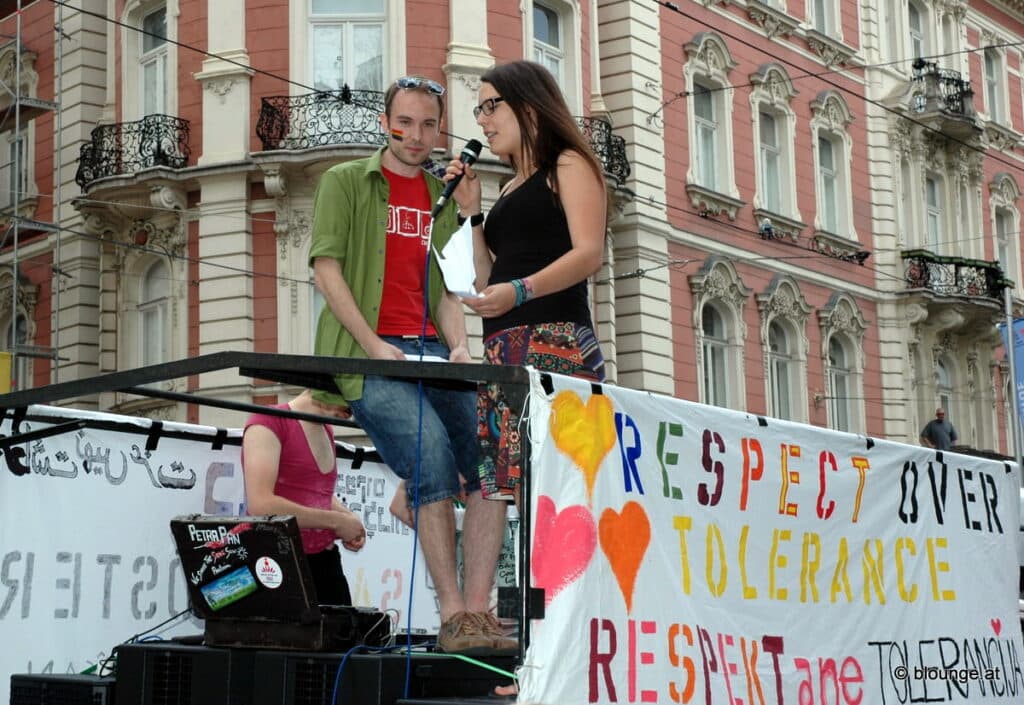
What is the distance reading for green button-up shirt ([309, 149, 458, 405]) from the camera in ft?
16.8

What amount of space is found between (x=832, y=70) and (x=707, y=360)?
21.5 feet

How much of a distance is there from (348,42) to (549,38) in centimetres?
308

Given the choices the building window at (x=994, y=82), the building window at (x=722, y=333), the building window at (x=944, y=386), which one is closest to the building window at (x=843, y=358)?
the building window at (x=722, y=333)

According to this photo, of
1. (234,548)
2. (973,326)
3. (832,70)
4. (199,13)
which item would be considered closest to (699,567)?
(234,548)

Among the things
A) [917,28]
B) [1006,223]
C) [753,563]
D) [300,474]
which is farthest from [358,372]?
[1006,223]

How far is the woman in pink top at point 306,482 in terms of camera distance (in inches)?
231

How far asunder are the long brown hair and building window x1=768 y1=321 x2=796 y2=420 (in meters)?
21.3

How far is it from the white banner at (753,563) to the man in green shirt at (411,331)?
53 cm

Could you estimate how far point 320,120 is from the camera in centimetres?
2006

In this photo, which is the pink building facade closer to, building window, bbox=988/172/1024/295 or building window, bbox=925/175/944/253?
building window, bbox=925/175/944/253

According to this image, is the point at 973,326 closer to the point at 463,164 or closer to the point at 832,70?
the point at 832,70

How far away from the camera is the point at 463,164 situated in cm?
494

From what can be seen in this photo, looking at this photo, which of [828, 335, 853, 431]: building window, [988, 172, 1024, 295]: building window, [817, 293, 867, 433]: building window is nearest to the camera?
[817, 293, 867, 433]: building window

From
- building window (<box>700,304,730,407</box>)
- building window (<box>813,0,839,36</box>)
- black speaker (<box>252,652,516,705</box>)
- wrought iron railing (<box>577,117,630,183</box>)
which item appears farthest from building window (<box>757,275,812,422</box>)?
black speaker (<box>252,652,516,705</box>)
